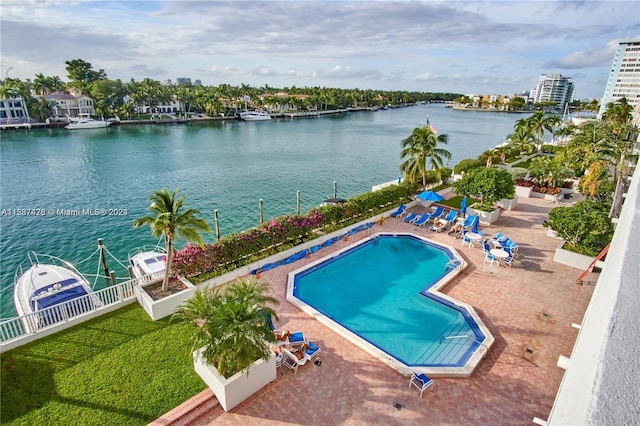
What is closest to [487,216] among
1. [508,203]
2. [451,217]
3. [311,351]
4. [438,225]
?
[451,217]

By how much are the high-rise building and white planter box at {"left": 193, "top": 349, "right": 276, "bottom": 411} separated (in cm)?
14907

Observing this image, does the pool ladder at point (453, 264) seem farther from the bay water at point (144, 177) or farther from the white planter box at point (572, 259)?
the bay water at point (144, 177)

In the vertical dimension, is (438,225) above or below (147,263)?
above

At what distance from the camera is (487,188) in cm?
2150

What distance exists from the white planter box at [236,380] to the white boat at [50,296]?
5.47 meters

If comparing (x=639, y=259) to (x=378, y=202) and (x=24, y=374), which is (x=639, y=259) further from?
(x=378, y=202)

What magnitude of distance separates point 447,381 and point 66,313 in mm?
12417

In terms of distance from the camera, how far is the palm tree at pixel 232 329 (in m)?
8.86

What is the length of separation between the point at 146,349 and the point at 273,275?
6.03 metres

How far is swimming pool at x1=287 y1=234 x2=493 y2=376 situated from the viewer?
1172 centimetres

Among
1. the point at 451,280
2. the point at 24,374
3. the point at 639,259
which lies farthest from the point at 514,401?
the point at 24,374

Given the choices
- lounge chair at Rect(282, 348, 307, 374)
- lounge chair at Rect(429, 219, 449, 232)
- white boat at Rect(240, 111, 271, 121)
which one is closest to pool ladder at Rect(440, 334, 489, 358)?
lounge chair at Rect(282, 348, 307, 374)

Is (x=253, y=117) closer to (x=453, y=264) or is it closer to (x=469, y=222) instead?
(x=469, y=222)

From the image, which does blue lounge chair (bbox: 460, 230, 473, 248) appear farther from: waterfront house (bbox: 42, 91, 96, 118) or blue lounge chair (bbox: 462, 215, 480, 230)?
waterfront house (bbox: 42, 91, 96, 118)
